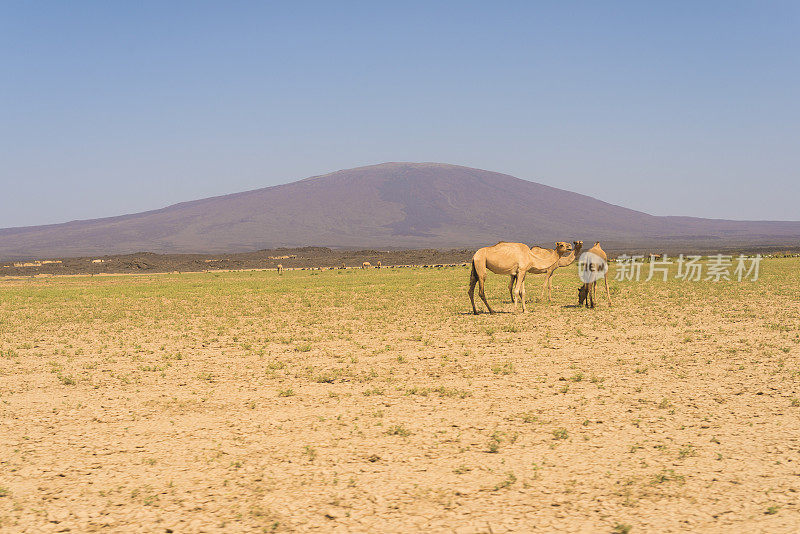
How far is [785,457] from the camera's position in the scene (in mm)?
7113

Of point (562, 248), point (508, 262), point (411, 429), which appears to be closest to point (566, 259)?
point (562, 248)

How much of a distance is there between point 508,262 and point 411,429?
1232 centimetres

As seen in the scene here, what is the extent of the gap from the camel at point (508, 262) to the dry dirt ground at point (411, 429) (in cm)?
198

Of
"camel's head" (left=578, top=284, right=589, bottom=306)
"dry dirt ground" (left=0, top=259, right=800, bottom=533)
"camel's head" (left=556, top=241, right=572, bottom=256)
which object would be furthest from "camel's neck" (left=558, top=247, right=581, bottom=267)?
"dry dirt ground" (left=0, top=259, right=800, bottom=533)

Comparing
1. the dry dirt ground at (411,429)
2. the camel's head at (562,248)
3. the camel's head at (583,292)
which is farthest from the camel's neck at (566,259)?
the dry dirt ground at (411,429)

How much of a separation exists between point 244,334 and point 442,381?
828 cm

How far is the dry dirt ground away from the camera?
19.7 ft

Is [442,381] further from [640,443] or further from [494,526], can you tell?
[494,526]

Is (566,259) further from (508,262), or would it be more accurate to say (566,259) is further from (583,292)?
(508,262)

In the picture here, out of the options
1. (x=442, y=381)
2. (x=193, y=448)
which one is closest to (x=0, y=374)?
(x=193, y=448)

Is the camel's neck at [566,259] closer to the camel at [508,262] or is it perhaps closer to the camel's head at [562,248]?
the camel's head at [562,248]

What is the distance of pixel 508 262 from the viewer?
20234mm

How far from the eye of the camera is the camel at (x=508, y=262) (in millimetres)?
19828

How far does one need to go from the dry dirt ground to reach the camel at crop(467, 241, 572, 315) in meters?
1.98
